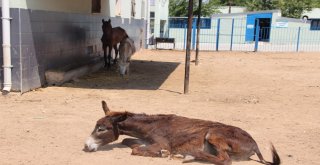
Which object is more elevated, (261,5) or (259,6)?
(261,5)

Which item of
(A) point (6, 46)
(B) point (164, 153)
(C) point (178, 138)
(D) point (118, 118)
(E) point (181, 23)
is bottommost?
(B) point (164, 153)

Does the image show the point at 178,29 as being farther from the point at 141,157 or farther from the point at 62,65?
the point at 141,157

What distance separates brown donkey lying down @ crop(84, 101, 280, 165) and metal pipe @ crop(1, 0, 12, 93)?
3.95 metres

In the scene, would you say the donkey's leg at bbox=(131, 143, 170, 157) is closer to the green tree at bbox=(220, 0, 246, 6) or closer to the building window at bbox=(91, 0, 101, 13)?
the building window at bbox=(91, 0, 101, 13)

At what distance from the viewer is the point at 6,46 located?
804 centimetres

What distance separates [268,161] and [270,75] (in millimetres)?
8962

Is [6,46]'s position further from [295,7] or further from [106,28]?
[295,7]

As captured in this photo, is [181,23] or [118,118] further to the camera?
[181,23]

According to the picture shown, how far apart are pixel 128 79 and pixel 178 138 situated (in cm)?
693

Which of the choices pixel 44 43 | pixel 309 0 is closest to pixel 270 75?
pixel 44 43

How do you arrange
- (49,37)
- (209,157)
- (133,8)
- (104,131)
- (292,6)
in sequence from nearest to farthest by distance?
(209,157) → (104,131) → (49,37) → (133,8) → (292,6)

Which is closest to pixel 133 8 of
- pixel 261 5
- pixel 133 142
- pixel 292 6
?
pixel 133 142

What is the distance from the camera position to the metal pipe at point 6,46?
7891 millimetres

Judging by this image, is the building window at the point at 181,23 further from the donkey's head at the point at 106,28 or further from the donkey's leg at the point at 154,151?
the donkey's leg at the point at 154,151
